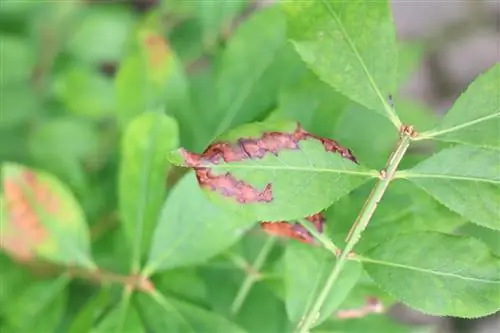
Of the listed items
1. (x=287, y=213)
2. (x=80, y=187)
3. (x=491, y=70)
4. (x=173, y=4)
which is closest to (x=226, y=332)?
(x=287, y=213)

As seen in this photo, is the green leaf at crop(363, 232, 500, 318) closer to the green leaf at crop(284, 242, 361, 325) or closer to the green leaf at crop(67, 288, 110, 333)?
the green leaf at crop(284, 242, 361, 325)

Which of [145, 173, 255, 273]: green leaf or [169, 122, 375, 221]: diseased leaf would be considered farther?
[145, 173, 255, 273]: green leaf

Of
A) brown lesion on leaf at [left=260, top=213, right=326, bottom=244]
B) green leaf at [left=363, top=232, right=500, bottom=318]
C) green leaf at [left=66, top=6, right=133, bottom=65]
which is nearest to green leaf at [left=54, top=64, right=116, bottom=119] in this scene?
green leaf at [left=66, top=6, right=133, bottom=65]

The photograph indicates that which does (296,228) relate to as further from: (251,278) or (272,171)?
(251,278)

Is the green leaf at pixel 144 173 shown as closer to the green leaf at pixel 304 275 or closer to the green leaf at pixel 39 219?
the green leaf at pixel 39 219

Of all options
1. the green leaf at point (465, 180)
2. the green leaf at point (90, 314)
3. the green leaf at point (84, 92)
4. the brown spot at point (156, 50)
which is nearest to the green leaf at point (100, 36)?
the green leaf at point (84, 92)

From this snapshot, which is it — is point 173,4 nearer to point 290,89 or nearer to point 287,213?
point 290,89
